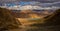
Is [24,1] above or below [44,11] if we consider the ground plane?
above

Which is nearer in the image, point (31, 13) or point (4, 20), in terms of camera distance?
point (4, 20)

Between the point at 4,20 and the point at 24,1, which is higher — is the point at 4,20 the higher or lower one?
the lower one

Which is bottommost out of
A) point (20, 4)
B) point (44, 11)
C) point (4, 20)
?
point (4, 20)

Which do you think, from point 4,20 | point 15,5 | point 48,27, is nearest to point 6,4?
point 15,5

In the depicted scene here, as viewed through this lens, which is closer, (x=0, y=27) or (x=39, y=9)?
(x=0, y=27)

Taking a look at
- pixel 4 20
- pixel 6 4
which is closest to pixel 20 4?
pixel 6 4

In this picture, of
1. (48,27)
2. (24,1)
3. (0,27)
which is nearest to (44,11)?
(24,1)

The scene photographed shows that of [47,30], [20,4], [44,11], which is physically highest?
[20,4]

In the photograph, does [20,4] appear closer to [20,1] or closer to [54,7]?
[20,1]

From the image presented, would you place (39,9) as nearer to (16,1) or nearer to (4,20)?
(16,1)
